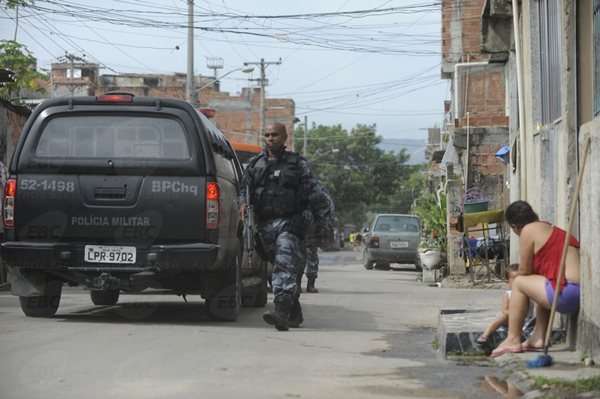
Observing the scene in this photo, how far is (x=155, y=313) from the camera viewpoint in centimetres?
1166

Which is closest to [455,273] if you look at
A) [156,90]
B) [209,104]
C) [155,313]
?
[155,313]

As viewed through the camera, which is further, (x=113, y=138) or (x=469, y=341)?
(x=113, y=138)

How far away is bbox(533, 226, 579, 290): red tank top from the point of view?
25.3 feet

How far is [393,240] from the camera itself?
29875 mm

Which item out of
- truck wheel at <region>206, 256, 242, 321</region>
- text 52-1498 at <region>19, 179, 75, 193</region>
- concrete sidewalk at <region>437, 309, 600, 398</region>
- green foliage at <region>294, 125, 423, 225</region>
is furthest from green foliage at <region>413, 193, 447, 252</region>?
green foliage at <region>294, 125, 423, 225</region>

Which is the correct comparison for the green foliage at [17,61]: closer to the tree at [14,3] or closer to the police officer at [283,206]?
the tree at [14,3]

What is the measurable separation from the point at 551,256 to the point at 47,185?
15.8ft

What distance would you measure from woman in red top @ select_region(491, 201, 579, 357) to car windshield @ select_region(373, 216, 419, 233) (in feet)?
73.2

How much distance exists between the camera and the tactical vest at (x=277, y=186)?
10148 mm

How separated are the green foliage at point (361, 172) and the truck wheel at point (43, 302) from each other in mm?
71141

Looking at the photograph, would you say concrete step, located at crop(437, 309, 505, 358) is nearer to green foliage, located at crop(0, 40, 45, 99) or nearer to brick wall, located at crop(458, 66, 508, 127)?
green foliage, located at crop(0, 40, 45, 99)

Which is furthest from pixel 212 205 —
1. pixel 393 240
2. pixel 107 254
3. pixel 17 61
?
pixel 393 240

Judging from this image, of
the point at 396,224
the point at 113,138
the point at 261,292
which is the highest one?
the point at 113,138

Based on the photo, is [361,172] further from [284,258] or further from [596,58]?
[596,58]
